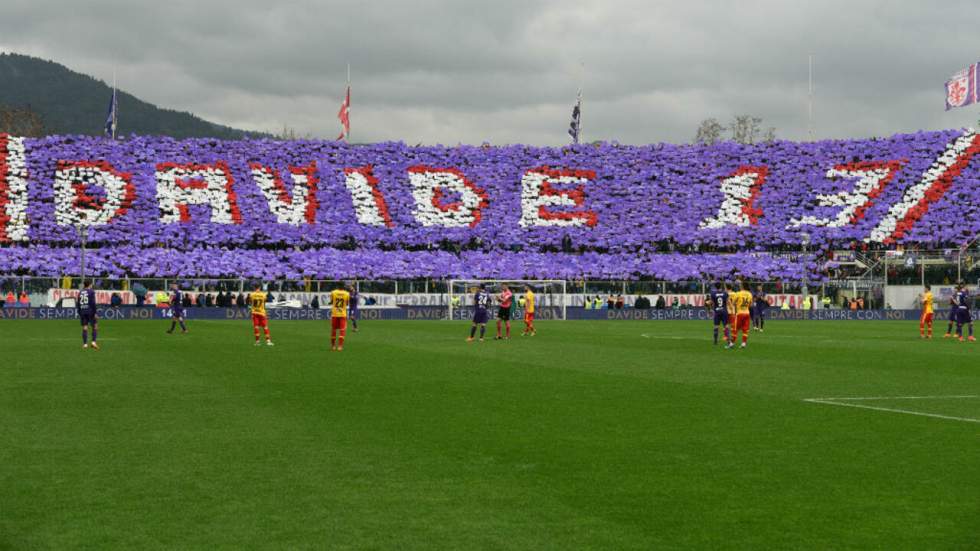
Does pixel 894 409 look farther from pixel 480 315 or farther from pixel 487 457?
pixel 480 315

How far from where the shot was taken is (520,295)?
228 ft

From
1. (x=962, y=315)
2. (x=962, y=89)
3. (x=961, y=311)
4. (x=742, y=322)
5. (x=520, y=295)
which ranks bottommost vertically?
(x=742, y=322)

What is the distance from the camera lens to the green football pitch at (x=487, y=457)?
8.17 m

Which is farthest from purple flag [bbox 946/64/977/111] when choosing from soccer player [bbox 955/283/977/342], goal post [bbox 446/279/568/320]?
soccer player [bbox 955/283/977/342]

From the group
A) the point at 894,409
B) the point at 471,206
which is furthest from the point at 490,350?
the point at 471,206

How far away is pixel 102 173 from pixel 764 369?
69284 mm

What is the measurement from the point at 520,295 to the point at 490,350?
38.5 m

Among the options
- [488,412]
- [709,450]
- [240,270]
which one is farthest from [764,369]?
[240,270]

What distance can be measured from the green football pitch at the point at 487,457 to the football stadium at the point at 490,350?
0.06 metres

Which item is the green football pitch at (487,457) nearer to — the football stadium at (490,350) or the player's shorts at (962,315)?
the football stadium at (490,350)

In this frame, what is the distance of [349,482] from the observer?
10070 millimetres

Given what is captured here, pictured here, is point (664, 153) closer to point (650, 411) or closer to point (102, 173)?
point (102, 173)

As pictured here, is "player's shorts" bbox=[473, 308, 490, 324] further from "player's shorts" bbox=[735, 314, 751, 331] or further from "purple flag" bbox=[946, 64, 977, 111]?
"purple flag" bbox=[946, 64, 977, 111]

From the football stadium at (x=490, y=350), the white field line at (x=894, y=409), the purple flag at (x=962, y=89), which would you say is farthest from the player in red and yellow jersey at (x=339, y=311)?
the purple flag at (x=962, y=89)
